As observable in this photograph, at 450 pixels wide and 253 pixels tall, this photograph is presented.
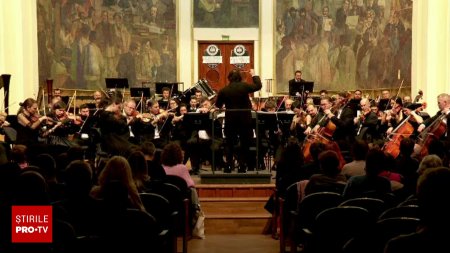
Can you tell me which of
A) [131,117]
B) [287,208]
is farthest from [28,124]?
[287,208]

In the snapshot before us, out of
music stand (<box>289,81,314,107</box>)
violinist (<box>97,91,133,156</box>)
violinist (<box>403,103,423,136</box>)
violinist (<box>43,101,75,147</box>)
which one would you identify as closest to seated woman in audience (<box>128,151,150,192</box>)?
violinist (<box>97,91,133,156</box>)

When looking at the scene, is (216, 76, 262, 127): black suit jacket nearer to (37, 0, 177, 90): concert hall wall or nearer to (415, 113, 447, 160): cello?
(415, 113, 447, 160): cello

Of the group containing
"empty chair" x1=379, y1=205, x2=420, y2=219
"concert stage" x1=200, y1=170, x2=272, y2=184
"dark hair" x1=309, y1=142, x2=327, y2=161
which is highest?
"dark hair" x1=309, y1=142, x2=327, y2=161

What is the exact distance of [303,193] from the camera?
24.6ft

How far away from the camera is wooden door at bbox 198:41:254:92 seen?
24.2m

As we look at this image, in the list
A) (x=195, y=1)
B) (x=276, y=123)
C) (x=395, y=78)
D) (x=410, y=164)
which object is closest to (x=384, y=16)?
(x=395, y=78)

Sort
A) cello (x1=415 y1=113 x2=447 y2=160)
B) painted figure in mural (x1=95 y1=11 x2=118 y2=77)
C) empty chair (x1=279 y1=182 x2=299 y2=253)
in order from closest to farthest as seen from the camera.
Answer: empty chair (x1=279 y1=182 x2=299 y2=253), cello (x1=415 y1=113 x2=447 y2=160), painted figure in mural (x1=95 y1=11 x2=118 y2=77)

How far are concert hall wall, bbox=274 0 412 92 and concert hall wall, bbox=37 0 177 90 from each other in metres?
3.94

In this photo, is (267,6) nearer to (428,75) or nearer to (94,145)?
(428,75)

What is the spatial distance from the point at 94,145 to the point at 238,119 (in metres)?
3.15

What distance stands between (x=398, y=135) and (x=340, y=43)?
1122cm

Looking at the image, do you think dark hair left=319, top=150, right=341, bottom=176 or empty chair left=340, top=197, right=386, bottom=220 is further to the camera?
dark hair left=319, top=150, right=341, bottom=176

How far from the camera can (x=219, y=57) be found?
79.7 feet

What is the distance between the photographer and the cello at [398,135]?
11.8 meters
